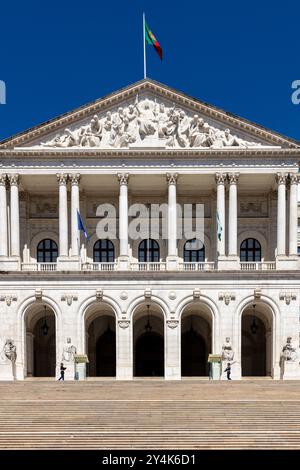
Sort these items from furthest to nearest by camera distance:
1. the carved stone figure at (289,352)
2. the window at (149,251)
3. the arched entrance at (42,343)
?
the window at (149,251) < the arched entrance at (42,343) < the carved stone figure at (289,352)

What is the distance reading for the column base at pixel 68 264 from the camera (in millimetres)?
50625

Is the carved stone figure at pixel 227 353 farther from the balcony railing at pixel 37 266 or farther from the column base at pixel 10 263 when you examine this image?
the column base at pixel 10 263

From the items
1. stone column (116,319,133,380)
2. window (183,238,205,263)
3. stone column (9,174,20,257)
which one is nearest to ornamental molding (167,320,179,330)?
stone column (116,319,133,380)

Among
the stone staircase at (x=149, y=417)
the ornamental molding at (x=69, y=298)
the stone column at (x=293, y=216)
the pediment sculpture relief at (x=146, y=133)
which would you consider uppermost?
the pediment sculpture relief at (x=146, y=133)

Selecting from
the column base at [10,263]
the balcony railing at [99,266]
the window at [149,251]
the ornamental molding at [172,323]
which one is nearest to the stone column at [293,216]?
the ornamental molding at [172,323]

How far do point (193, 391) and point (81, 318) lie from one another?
14.6 m

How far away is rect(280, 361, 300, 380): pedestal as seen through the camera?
48.3 m

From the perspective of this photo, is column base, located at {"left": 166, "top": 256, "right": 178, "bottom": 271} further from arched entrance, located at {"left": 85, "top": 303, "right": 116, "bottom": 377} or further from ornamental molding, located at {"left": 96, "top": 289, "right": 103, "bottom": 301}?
arched entrance, located at {"left": 85, "top": 303, "right": 116, "bottom": 377}

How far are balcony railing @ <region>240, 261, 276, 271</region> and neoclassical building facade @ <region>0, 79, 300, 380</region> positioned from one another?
15 cm

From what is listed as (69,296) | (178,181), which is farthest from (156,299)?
(178,181)

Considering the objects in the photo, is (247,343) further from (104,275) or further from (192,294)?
(104,275)

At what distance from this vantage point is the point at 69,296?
49.8 m

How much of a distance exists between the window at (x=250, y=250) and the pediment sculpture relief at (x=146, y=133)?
8466mm

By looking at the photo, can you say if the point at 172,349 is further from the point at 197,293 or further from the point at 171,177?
the point at 171,177
